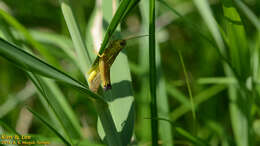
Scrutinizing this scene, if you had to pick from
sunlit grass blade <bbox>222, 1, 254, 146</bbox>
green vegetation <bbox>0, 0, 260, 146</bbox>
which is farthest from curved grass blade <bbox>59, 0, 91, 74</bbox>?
sunlit grass blade <bbox>222, 1, 254, 146</bbox>

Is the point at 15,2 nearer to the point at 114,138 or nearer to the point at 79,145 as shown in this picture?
the point at 79,145

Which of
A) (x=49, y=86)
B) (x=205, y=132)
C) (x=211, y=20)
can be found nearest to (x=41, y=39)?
(x=49, y=86)

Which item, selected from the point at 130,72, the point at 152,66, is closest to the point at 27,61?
the point at 152,66

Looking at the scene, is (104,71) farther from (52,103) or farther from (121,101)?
(52,103)

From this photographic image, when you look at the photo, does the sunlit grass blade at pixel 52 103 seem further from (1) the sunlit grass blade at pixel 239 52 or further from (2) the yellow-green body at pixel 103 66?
(1) the sunlit grass blade at pixel 239 52

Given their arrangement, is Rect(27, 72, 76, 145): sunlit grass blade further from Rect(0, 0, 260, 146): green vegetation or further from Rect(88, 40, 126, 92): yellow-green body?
Rect(88, 40, 126, 92): yellow-green body

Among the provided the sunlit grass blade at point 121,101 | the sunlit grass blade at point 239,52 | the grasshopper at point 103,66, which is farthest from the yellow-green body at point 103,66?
the sunlit grass blade at point 239,52
